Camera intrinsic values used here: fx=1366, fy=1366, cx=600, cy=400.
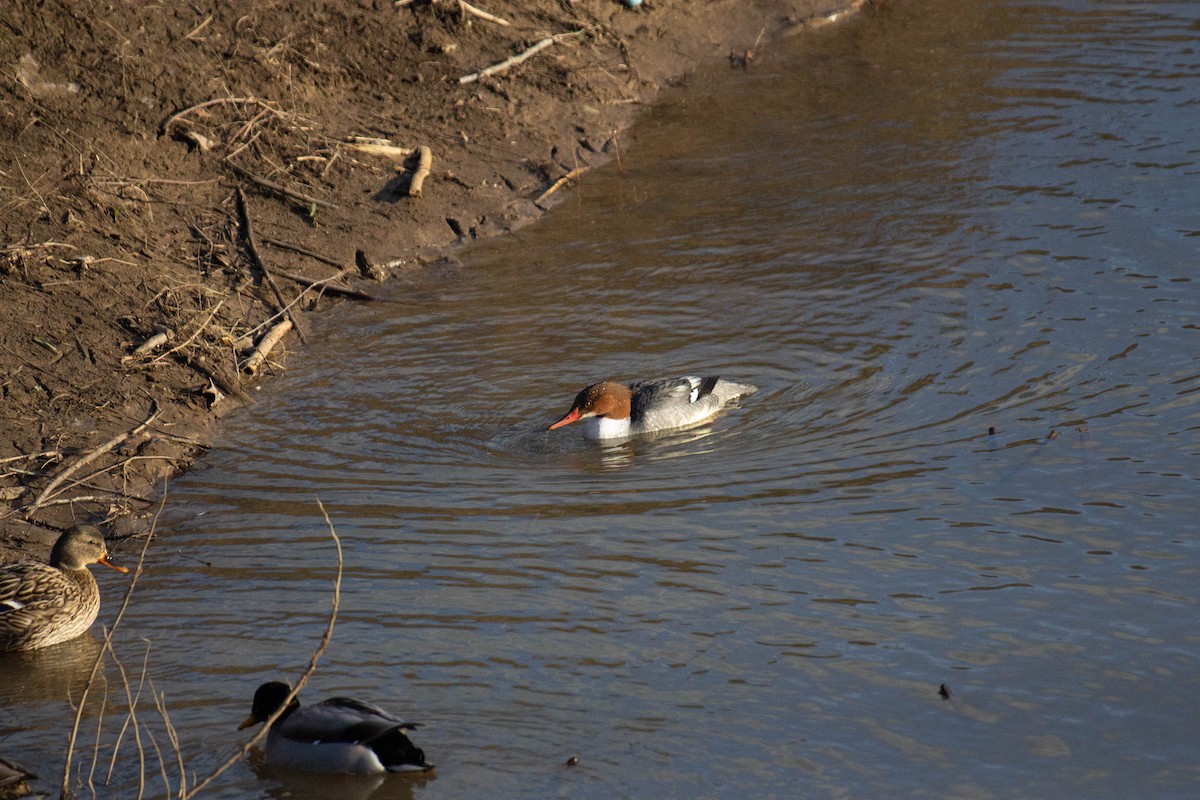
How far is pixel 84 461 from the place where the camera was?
8.86m

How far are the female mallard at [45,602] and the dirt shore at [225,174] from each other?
929mm

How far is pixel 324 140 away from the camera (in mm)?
13641

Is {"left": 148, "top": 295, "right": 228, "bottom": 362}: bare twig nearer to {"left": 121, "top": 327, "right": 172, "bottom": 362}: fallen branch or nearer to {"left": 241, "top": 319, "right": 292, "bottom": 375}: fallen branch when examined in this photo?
{"left": 121, "top": 327, "right": 172, "bottom": 362}: fallen branch

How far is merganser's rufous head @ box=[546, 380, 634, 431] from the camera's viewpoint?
32.5 ft

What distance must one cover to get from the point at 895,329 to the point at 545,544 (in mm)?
4204

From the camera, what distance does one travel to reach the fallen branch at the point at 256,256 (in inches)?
458

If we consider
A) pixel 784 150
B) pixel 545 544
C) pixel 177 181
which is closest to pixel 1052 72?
pixel 784 150

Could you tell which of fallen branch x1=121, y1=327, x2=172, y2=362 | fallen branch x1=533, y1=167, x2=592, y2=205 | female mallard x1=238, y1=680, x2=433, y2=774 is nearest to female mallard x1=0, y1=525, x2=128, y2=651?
female mallard x1=238, y1=680, x2=433, y2=774

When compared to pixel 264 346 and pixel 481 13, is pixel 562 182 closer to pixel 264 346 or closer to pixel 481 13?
pixel 481 13

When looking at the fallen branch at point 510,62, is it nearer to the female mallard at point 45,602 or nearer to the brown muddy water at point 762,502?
the brown muddy water at point 762,502

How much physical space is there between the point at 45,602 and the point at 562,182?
8340 mm

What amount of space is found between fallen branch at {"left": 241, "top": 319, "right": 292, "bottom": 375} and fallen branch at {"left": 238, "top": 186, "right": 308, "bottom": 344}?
0.45 ft

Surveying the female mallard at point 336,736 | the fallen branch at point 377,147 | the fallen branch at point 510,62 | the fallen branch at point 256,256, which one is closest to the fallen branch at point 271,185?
the fallen branch at point 256,256

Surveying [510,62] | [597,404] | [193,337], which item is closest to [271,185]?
[193,337]
